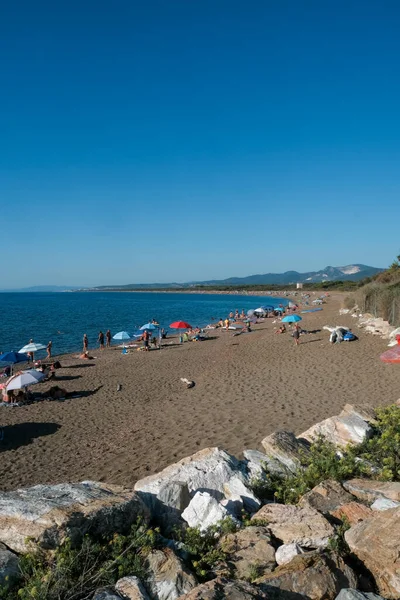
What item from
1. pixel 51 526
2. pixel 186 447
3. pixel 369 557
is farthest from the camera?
pixel 186 447

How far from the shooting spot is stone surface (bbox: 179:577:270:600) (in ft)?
8.75

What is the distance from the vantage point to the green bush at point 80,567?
3.04 meters

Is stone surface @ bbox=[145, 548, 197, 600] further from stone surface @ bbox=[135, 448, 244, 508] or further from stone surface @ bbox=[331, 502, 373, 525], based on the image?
stone surface @ bbox=[331, 502, 373, 525]

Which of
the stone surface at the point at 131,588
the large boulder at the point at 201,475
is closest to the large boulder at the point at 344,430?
the large boulder at the point at 201,475

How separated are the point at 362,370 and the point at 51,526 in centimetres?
1446

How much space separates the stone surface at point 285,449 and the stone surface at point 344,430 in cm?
48

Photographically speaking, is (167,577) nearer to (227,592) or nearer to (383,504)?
(227,592)

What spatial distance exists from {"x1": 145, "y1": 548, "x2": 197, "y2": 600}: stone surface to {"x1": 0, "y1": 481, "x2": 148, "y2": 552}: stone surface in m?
0.55

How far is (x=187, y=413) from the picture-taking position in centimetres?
1236

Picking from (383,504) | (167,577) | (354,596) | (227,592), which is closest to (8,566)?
(167,577)

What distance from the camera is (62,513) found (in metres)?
3.61

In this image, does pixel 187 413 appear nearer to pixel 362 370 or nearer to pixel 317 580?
pixel 362 370

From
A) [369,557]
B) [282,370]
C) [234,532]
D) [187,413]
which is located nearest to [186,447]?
[187,413]

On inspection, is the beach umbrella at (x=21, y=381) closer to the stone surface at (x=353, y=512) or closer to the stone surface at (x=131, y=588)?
the stone surface at (x=131, y=588)
